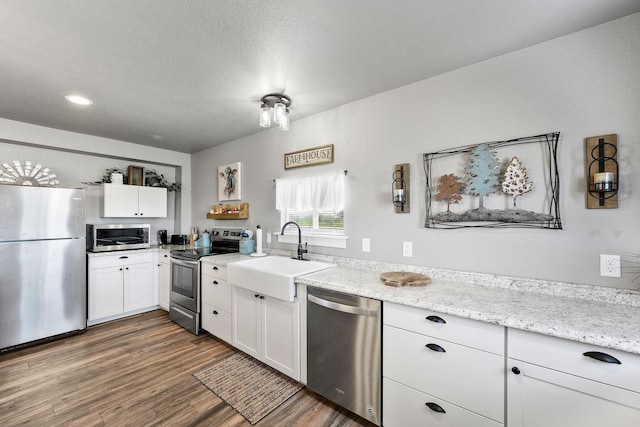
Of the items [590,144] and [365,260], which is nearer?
[590,144]

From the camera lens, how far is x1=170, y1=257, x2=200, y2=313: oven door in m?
3.06

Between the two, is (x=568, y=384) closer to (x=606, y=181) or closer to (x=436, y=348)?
(x=436, y=348)

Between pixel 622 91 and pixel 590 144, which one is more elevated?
pixel 622 91

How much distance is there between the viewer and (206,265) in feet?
9.80

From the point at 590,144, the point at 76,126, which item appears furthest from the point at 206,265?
the point at 590,144

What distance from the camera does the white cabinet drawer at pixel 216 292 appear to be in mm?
2725

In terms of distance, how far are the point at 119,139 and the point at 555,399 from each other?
195 inches

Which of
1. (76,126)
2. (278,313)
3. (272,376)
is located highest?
(76,126)

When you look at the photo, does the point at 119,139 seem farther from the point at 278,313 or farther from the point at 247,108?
the point at 278,313

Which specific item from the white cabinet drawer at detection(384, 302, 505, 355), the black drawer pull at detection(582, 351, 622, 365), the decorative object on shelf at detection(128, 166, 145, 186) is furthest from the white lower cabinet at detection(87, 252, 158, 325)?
the black drawer pull at detection(582, 351, 622, 365)

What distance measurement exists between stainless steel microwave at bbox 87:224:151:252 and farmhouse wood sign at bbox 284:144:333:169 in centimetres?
241

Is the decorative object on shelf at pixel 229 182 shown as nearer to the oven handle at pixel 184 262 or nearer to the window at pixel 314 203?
the window at pixel 314 203

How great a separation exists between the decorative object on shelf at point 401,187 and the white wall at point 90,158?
3.68m

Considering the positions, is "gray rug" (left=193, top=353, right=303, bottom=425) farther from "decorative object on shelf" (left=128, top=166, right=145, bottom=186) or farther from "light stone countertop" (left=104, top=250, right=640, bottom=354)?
"decorative object on shelf" (left=128, top=166, right=145, bottom=186)
